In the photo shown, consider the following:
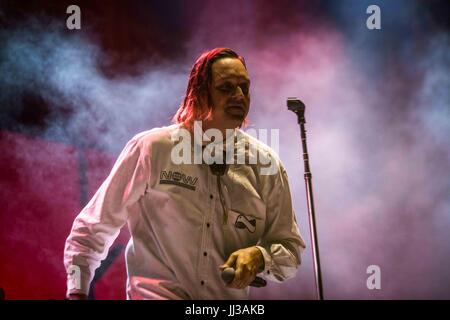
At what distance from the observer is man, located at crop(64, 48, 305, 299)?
8.55ft

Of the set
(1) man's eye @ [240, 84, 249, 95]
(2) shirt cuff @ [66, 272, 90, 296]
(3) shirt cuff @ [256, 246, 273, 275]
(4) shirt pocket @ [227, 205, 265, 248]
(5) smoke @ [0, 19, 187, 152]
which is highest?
(5) smoke @ [0, 19, 187, 152]

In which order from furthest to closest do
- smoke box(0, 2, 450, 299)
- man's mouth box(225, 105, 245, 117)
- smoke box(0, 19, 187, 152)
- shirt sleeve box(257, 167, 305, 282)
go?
smoke box(0, 2, 450, 299), smoke box(0, 19, 187, 152), man's mouth box(225, 105, 245, 117), shirt sleeve box(257, 167, 305, 282)

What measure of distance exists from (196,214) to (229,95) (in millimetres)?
630

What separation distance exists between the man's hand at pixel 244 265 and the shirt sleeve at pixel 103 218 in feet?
1.84

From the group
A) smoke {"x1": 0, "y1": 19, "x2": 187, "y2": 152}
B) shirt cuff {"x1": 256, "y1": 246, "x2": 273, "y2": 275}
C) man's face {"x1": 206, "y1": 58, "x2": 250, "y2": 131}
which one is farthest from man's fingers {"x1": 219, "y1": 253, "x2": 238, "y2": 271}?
smoke {"x1": 0, "y1": 19, "x2": 187, "y2": 152}

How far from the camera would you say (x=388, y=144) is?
441cm

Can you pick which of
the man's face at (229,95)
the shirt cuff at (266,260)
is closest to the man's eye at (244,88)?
the man's face at (229,95)

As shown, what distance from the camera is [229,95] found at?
2928mm

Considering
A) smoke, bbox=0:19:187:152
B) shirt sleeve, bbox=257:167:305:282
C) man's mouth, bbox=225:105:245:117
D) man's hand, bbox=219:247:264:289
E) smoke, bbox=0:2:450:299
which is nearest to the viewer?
man's hand, bbox=219:247:264:289

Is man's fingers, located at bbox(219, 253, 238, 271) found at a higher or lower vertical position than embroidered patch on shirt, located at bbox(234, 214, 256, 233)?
lower

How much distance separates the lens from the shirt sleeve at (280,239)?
2.75m

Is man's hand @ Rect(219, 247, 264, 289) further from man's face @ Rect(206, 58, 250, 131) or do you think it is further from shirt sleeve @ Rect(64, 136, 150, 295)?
man's face @ Rect(206, 58, 250, 131)

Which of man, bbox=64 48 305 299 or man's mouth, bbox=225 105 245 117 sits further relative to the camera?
man's mouth, bbox=225 105 245 117
